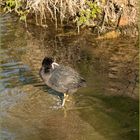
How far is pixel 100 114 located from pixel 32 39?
4.70 meters

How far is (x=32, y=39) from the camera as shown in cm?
1219

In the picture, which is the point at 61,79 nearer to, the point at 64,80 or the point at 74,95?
the point at 64,80

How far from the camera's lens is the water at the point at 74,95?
25.1 ft

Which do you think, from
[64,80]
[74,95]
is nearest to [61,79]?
[64,80]

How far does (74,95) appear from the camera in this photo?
29.0 ft

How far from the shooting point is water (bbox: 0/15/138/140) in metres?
7.64

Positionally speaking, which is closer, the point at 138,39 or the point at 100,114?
the point at 100,114

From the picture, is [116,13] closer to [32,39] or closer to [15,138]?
[32,39]

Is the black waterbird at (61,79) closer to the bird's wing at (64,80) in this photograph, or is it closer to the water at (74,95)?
the bird's wing at (64,80)

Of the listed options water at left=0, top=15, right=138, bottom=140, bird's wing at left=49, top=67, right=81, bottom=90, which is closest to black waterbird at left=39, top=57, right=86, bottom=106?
bird's wing at left=49, top=67, right=81, bottom=90

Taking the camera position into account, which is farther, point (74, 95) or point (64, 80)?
point (74, 95)

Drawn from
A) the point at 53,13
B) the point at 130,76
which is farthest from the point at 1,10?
the point at 130,76

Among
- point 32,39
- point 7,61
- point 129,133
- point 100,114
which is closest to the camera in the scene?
point 129,133

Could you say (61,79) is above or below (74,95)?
above
